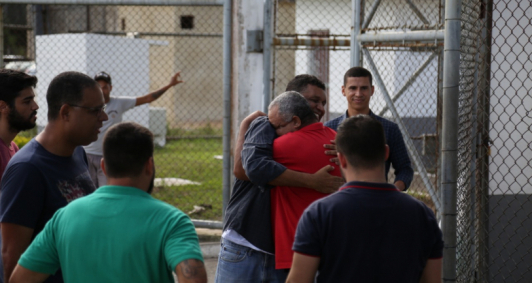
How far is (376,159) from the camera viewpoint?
2490mm

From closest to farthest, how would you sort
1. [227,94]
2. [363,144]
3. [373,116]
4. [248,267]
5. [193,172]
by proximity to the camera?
[363,144]
[248,267]
[373,116]
[227,94]
[193,172]

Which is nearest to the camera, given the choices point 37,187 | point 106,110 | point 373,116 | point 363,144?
point 363,144

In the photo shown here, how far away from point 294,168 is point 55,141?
118cm

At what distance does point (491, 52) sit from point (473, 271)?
1704 mm

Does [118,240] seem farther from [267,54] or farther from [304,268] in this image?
[267,54]

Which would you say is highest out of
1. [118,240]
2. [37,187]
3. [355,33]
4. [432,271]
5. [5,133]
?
[355,33]

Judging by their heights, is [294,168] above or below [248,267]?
above

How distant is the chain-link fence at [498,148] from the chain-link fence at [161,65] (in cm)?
349

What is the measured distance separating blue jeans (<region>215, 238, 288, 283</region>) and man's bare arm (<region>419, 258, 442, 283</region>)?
0.90 metres

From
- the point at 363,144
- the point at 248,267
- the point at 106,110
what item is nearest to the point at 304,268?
the point at 363,144

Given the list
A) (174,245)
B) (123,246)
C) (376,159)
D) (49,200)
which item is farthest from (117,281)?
(376,159)

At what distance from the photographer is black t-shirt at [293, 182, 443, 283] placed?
2.37 meters

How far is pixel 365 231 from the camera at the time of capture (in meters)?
2.37

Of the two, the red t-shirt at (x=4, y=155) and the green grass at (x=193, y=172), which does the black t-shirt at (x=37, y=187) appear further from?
the green grass at (x=193, y=172)
